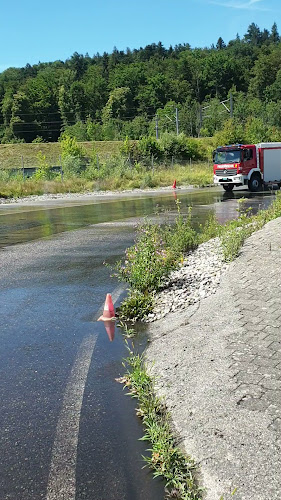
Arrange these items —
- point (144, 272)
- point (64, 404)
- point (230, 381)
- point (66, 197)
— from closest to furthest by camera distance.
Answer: point (230, 381)
point (64, 404)
point (144, 272)
point (66, 197)

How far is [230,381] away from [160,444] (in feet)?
3.42

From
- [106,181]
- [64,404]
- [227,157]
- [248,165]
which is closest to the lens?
[64,404]

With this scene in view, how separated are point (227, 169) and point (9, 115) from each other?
11374cm

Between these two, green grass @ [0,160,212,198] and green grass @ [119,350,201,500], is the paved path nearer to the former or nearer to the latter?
green grass @ [119,350,201,500]

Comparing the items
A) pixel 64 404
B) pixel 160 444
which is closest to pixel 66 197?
pixel 64 404

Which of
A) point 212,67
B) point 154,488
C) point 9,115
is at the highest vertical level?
point 212,67

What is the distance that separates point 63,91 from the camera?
14612cm

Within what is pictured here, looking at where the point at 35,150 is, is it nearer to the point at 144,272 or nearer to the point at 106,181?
the point at 106,181

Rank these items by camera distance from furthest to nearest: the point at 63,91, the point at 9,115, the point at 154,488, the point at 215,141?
the point at 63,91 < the point at 9,115 < the point at 215,141 < the point at 154,488

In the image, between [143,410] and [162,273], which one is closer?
[143,410]

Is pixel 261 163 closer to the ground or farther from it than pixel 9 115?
closer to the ground

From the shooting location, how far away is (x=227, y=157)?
110ft

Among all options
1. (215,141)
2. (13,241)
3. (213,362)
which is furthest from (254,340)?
(215,141)

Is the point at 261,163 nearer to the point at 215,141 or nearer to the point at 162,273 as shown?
the point at 162,273
